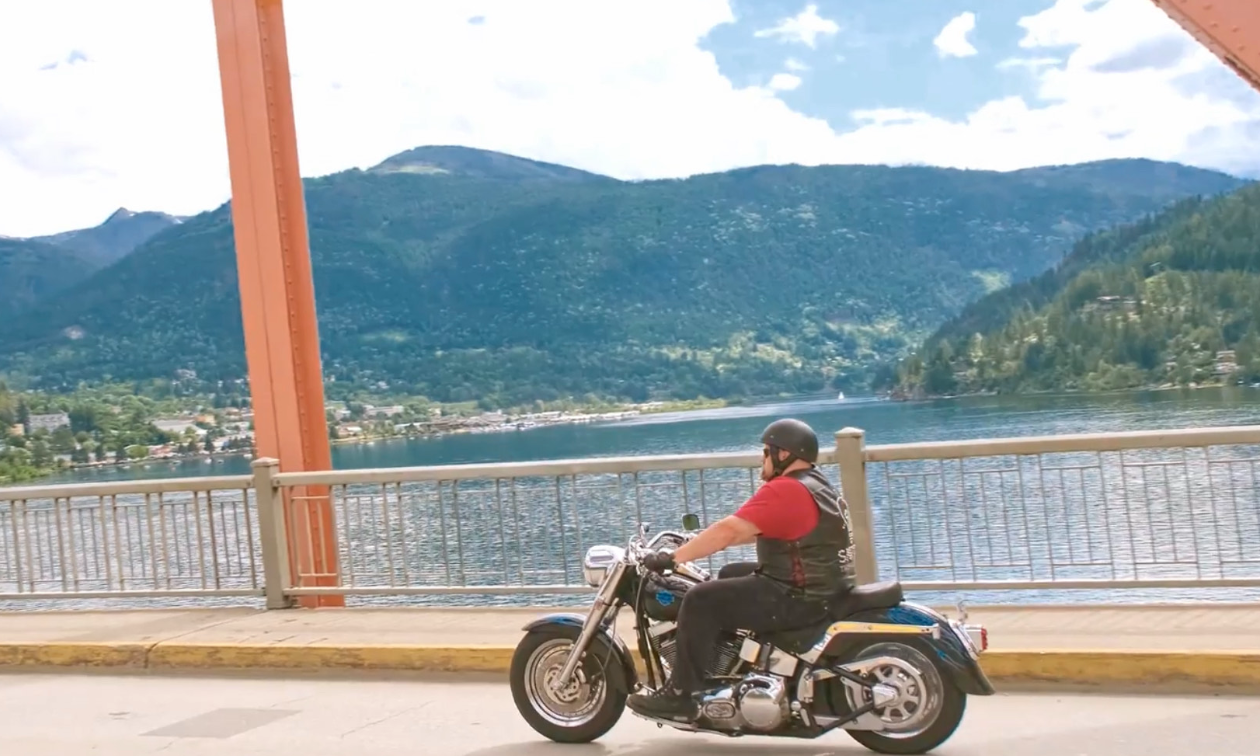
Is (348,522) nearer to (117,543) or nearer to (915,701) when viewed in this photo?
(117,543)

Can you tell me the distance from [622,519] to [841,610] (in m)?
4.01

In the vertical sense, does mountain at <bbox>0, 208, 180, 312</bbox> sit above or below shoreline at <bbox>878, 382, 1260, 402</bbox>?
above

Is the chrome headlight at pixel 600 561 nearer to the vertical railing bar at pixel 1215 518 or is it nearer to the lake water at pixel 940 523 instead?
the lake water at pixel 940 523

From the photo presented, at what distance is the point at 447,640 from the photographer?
848cm

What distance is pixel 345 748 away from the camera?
622cm

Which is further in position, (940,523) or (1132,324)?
(1132,324)

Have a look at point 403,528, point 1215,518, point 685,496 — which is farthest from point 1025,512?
point 403,528

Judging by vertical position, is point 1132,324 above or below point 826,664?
above

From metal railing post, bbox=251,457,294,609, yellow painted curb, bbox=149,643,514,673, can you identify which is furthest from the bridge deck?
metal railing post, bbox=251,457,294,609

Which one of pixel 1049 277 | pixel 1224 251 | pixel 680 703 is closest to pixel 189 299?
pixel 1049 277

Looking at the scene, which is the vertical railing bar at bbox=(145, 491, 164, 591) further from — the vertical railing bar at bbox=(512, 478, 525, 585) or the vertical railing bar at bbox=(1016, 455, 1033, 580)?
the vertical railing bar at bbox=(1016, 455, 1033, 580)

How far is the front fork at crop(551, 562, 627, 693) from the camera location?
5.66m

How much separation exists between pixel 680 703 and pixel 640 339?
106639 millimetres

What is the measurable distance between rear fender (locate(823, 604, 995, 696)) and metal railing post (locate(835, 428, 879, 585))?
9.52 ft
